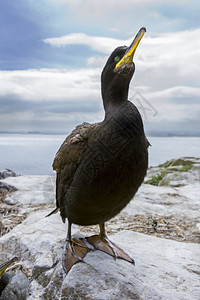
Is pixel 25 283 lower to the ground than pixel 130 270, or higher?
lower

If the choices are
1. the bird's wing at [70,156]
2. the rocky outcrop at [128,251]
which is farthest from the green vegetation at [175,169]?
the bird's wing at [70,156]

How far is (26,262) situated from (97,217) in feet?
4.99

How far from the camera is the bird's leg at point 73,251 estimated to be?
333 centimetres

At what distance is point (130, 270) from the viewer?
11.0 ft

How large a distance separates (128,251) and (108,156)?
153 centimetres

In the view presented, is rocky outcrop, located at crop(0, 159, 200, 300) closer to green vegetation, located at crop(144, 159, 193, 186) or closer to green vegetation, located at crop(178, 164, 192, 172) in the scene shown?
green vegetation, located at crop(144, 159, 193, 186)

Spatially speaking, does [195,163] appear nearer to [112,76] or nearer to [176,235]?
[176,235]

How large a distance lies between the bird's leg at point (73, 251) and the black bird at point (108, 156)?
A: 0.04ft

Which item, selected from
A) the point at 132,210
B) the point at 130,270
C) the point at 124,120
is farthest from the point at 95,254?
the point at 132,210

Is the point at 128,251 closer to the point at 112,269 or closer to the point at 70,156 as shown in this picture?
the point at 112,269

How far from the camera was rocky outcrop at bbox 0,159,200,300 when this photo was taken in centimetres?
304

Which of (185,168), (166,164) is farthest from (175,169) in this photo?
(166,164)

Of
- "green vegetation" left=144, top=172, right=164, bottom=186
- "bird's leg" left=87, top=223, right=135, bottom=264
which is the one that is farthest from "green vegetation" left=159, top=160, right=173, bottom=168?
"bird's leg" left=87, top=223, right=135, bottom=264

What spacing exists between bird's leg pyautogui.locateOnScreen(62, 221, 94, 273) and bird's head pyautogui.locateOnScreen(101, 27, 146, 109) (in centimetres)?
146
